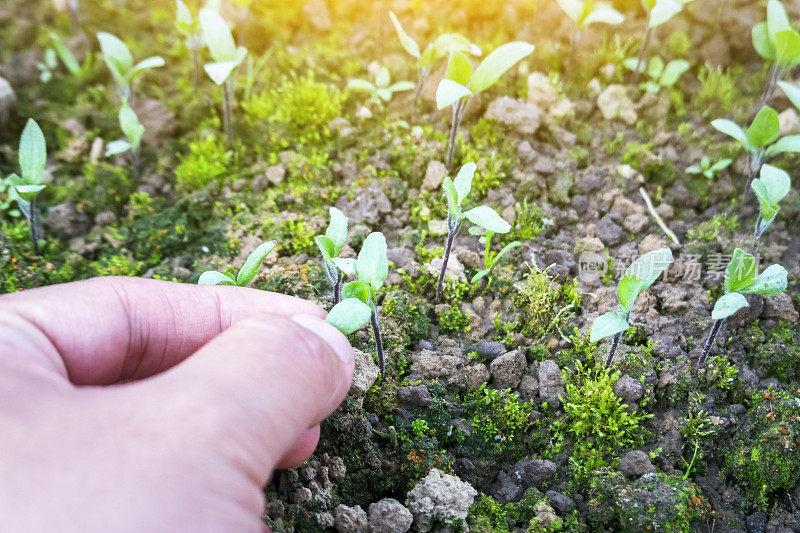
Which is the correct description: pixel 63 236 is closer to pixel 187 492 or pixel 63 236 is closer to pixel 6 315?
pixel 6 315

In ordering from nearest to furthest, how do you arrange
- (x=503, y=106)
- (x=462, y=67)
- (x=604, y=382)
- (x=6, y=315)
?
(x=6, y=315), (x=604, y=382), (x=462, y=67), (x=503, y=106)

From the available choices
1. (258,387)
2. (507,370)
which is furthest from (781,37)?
(258,387)

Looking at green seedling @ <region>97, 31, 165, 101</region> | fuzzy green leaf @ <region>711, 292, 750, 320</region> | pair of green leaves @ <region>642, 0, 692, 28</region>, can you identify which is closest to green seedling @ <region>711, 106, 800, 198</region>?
pair of green leaves @ <region>642, 0, 692, 28</region>

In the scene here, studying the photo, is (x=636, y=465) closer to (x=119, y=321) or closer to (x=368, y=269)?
(x=368, y=269)

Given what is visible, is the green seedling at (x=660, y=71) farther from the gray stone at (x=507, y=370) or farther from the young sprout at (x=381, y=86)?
the gray stone at (x=507, y=370)

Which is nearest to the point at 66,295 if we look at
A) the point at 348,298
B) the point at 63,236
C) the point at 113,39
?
the point at 348,298

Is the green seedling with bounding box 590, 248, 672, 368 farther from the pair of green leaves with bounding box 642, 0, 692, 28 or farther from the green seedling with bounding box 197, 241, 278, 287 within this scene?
the pair of green leaves with bounding box 642, 0, 692, 28

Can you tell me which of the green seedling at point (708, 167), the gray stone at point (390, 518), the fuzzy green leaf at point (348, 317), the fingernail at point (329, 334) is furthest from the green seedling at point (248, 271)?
the green seedling at point (708, 167)
